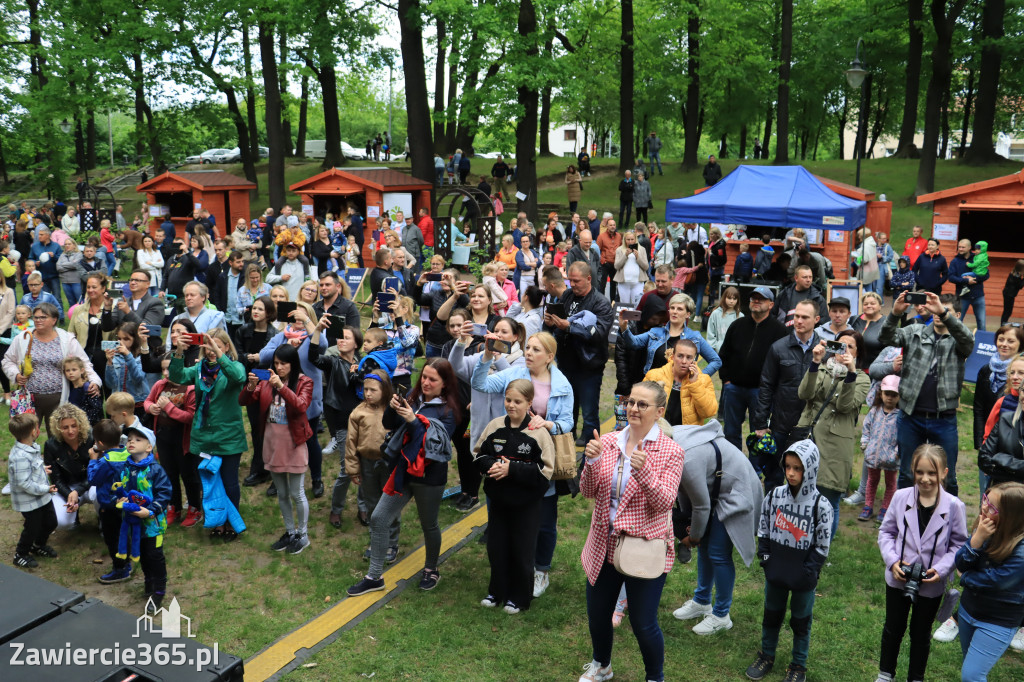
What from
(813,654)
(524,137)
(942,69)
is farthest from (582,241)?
(942,69)

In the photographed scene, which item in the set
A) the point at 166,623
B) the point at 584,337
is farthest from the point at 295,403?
the point at 584,337

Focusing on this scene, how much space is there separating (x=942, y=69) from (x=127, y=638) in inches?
1089

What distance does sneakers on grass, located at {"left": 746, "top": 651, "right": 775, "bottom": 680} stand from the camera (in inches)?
215

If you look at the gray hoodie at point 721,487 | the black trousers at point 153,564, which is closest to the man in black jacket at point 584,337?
the gray hoodie at point 721,487

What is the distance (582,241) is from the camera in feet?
43.3

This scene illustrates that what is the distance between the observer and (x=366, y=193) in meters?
23.4

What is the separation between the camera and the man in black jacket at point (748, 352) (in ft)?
25.5

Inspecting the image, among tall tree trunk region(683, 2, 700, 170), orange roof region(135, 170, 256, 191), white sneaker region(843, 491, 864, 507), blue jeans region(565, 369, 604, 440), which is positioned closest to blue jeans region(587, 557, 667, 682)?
blue jeans region(565, 369, 604, 440)

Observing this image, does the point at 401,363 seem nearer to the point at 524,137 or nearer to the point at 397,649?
the point at 397,649

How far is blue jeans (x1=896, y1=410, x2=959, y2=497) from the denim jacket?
5.14 feet

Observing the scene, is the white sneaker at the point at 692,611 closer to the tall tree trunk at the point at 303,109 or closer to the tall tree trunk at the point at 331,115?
the tall tree trunk at the point at 331,115

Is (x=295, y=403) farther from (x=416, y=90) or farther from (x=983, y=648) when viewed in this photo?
(x=416, y=90)

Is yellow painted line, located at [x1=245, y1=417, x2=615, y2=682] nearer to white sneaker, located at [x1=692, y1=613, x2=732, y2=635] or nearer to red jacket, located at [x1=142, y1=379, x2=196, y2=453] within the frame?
red jacket, located at [x1=142, y1=379, x2=196, y2=453]

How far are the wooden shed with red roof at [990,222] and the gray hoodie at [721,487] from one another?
49.0ft
